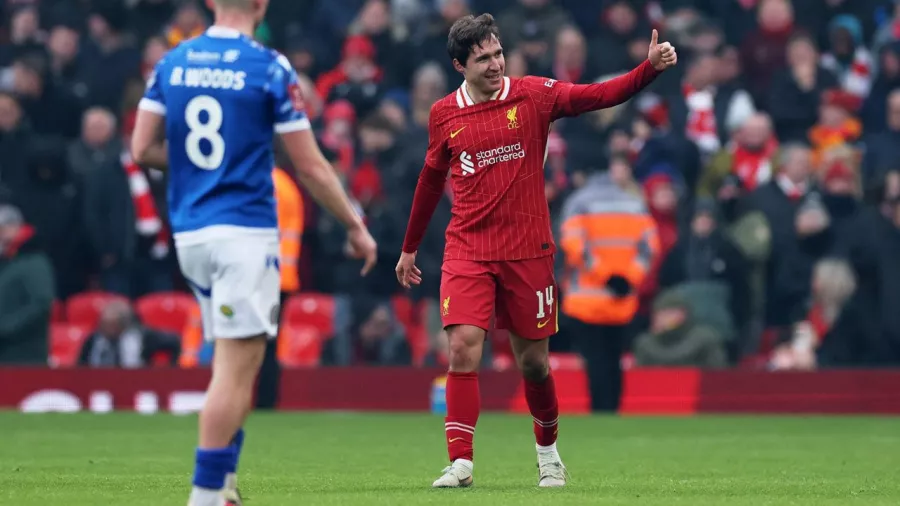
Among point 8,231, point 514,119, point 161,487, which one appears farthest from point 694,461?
point 8,231

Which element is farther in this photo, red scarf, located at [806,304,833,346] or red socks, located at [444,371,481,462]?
red scarf, located at [806,304,833,346]

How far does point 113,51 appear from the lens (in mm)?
21797

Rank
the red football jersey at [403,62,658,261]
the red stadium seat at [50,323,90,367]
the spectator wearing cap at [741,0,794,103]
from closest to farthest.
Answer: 1. the red football jersey at [403,62,658,261]
2. the red stadium seat at [50,323,90,367]
3. the spectator wearing cap at [741,0,794,103]

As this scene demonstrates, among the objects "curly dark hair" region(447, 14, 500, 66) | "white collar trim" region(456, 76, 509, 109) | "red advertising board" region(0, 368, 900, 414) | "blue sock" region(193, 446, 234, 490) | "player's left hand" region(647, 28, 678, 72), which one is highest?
"curly dark hair" region(447, 14, 500, 66)

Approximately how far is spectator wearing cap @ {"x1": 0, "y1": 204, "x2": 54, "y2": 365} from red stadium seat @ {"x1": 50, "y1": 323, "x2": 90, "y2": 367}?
2.49ft

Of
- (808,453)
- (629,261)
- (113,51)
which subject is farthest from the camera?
Result: (113,51)

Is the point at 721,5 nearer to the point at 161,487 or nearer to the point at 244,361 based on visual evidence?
the point at 161,487

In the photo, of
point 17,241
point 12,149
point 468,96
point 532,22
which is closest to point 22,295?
point 17,241

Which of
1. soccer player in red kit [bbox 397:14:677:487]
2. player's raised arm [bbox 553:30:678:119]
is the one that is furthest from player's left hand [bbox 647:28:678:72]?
soccer player in red kit [bbox 397:14:677:487]

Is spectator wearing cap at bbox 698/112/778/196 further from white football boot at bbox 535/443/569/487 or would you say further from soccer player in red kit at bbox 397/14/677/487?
white football boot at bbox 535/443/569/487

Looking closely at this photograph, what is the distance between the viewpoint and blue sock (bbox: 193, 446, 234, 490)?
7.25 metres

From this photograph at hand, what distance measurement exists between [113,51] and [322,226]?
4.19 m

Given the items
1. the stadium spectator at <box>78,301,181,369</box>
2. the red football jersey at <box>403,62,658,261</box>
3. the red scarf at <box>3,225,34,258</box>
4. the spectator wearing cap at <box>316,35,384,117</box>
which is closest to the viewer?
the red football jersey at <box>403,62,658,261</box>

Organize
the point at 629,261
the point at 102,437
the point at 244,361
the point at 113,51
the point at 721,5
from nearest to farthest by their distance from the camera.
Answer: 1. the point at 244,361
2. the point at 102,437
3. the point at 629,261
4. the point at 113,51
5. the point at 721,5
